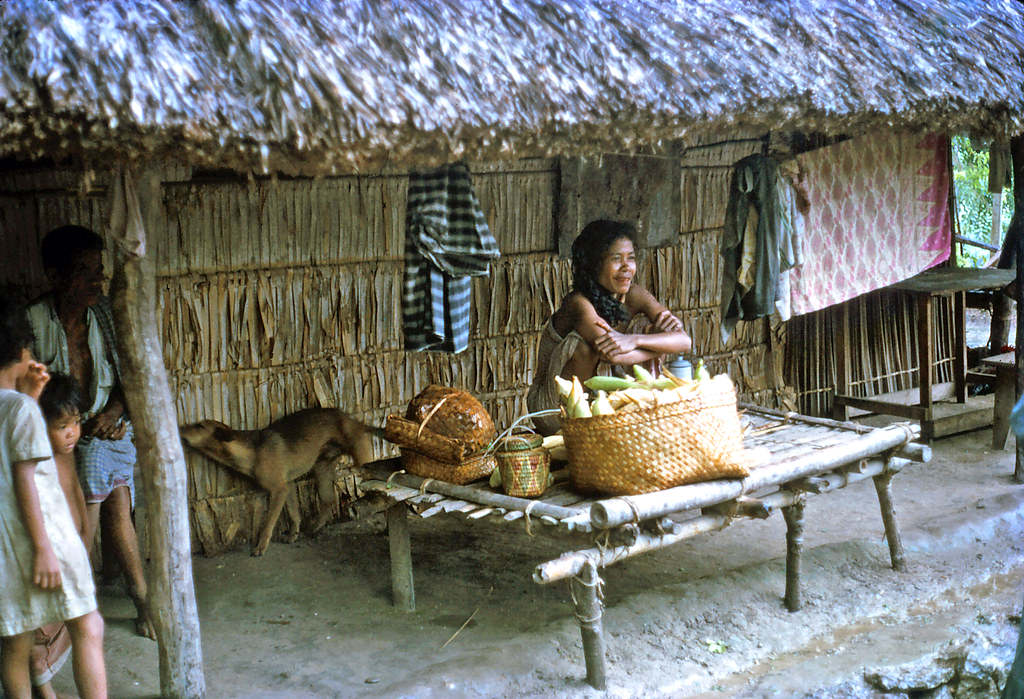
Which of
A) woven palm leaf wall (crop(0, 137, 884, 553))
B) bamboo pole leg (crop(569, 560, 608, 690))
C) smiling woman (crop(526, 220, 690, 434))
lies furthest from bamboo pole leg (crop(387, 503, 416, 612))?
woven palm leaf wall (crop(0, 137, 884, 553))

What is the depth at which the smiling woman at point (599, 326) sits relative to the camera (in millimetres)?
5219

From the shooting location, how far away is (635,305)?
18.0 feet

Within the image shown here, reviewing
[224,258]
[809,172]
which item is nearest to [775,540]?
[809,172]

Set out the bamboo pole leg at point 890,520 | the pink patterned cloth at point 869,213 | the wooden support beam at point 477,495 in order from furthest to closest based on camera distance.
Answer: the pink patterned cloth at point 869,213 → the bamboo pole leg at point 890,520 → the wooden support beam at point 477,495

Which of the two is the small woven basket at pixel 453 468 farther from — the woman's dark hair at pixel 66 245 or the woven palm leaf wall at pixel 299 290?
the woman's dark hair at pixel 66 245

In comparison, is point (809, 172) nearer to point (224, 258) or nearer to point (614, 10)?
point (614, 10)

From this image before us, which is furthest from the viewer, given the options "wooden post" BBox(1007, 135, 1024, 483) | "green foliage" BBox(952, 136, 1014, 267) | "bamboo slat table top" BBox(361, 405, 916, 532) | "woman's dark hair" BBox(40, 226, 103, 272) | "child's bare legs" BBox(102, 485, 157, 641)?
"green foliage" BBox(952, 136, 1014, 267)

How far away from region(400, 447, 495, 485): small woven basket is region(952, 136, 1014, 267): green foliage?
11.2m

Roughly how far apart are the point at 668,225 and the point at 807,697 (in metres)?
3.61

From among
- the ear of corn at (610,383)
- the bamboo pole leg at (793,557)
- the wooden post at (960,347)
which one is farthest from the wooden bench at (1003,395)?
the ear of corn at (610,383)

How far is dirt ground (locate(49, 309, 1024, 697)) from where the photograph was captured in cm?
434

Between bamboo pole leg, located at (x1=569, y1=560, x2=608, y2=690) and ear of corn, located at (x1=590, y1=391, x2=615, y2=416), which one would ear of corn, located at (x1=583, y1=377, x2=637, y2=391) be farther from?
bamboo pole leg, located at (x1=569, y1=560, x2=608, y2=690)

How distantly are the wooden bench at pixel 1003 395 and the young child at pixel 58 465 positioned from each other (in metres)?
6.04

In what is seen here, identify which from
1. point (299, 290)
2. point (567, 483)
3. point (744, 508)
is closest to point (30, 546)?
point (567, 483)
